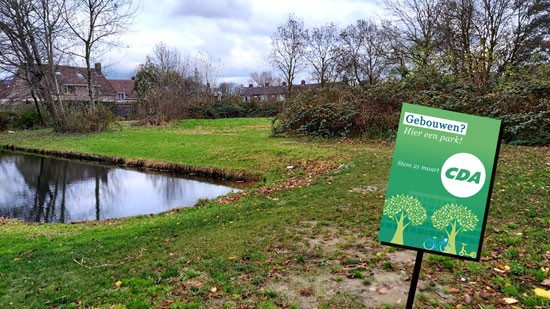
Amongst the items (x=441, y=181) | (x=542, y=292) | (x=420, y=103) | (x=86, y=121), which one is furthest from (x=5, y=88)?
(x=542, y=292)

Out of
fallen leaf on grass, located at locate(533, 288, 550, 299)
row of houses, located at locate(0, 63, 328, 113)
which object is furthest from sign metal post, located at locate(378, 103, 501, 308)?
row of houses, located at locate(0, 63, 328, 113)

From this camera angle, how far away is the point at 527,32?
61.8 ft

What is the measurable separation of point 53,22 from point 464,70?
2416cm

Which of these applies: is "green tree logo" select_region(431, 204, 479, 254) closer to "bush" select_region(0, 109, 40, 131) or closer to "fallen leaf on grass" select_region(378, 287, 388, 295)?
"fallen leaf on grass" select_region(378, 287, 388, 295)

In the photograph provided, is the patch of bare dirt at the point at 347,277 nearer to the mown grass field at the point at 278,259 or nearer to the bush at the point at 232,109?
the mown grass field at the point at 278,259

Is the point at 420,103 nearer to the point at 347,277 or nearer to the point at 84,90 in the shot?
the point at 347,277

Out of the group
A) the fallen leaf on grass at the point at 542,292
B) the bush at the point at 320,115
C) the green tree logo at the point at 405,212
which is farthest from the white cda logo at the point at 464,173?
the bush at the point at 320,115

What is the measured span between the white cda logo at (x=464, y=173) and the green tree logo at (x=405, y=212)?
0.25m

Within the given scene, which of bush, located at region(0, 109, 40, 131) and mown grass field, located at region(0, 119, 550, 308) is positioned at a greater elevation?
mown grass field, located at region(0, 119, 550, 308)

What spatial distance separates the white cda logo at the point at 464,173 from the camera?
2393 millimetres

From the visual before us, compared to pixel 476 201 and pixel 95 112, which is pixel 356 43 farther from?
pixel 476 201

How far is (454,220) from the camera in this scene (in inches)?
94.0

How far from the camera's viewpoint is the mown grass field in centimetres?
329

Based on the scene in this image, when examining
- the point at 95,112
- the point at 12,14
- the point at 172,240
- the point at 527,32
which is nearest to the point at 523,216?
the point at 172,240
